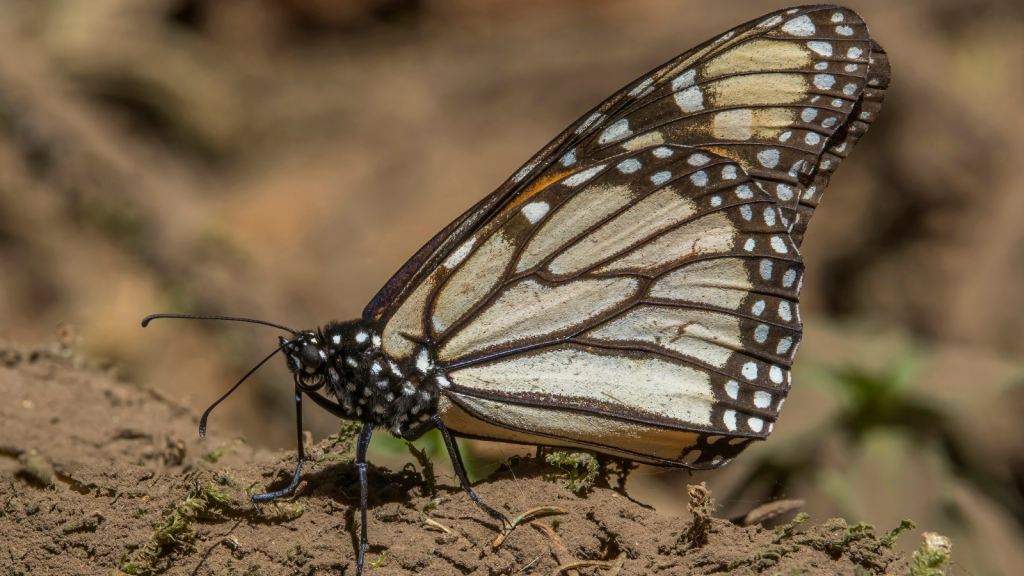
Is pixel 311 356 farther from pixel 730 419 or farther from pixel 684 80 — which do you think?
pixel 684 80

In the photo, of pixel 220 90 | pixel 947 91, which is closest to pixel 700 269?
pixel 947 91

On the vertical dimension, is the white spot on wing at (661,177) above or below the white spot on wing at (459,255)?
below

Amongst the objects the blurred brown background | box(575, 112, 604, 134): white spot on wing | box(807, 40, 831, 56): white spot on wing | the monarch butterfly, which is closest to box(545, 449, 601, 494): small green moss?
the monarch butterfly

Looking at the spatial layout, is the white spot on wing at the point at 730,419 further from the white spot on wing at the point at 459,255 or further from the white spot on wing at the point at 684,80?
→ the white spot on wing at the point at 684,80

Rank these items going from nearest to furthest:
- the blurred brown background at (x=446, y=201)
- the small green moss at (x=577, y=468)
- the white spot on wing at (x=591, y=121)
→ 1. the small green moss at (x=577, y=468)
2. the white spot on wing at (x=591, y=121)
3. the blurred brown background at (x=446, y=201)

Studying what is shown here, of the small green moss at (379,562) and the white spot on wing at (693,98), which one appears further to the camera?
the white spot on wing at (693,98)

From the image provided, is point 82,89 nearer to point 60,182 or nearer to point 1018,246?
point 60,182

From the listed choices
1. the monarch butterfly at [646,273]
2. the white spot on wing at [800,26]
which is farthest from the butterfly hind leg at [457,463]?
the white spot on wing at [800,26]

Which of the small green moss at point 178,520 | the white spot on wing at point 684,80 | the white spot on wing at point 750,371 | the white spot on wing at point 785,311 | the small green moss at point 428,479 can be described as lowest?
the white spot on wing at point 750,371
